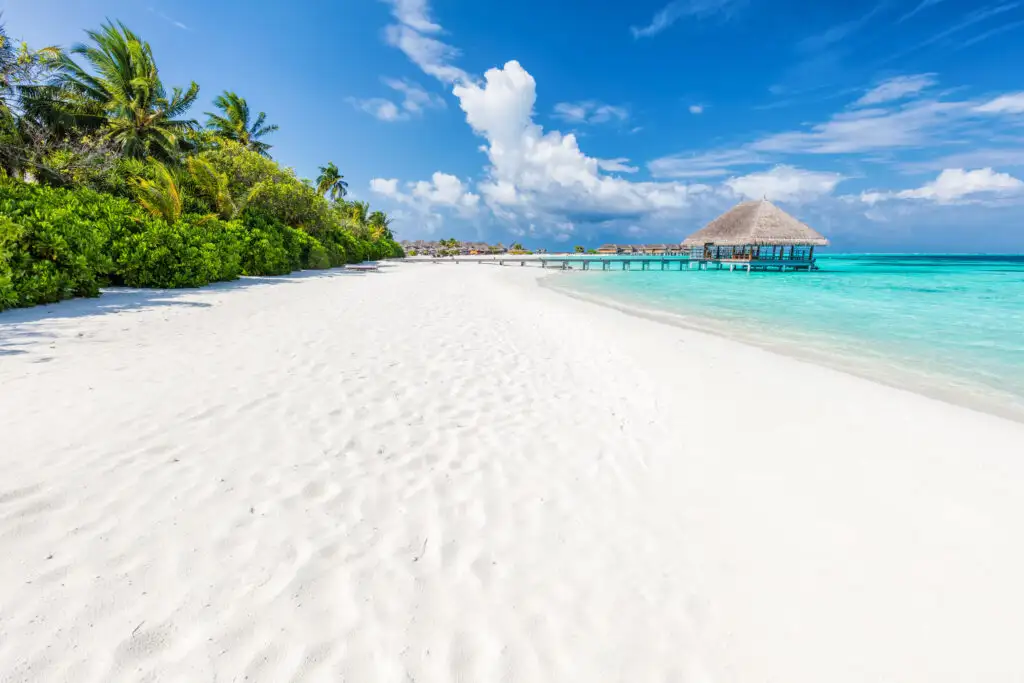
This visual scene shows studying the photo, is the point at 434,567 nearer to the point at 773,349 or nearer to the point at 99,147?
the point at 773,349

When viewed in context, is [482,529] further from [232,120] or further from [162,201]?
[232,120]

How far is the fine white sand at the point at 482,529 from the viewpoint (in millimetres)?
1727

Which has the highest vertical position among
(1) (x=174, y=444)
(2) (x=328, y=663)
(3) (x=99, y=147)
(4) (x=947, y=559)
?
(3) (x=99, y=147)

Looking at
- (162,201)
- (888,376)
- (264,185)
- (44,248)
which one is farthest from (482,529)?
(264,185)

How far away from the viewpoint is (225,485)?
266 centimetres

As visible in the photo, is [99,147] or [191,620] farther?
[99,147]

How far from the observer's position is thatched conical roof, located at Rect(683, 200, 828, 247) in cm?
3444

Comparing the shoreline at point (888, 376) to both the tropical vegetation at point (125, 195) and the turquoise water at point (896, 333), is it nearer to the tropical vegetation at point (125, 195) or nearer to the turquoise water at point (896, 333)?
the turquoise water at point (896, 333)

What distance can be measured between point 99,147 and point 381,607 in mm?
21330

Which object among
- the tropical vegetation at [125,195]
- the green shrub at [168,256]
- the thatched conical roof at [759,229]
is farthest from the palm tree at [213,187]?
the thatched conical roof at [759,229]

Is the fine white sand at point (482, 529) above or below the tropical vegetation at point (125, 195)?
below

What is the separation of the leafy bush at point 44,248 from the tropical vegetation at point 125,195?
0.9 inches

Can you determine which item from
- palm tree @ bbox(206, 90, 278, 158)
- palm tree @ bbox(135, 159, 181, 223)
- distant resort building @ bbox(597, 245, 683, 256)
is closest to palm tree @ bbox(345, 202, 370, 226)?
palm tree @ bbox(206, 90, 278, 158)

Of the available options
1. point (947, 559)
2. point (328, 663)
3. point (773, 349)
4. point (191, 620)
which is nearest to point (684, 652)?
point (328, 663)
